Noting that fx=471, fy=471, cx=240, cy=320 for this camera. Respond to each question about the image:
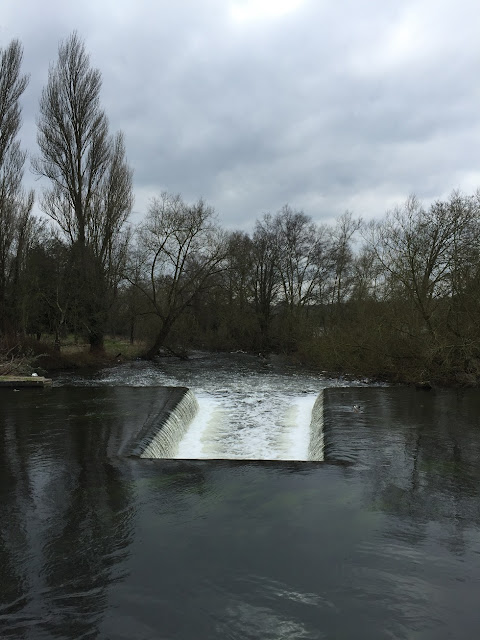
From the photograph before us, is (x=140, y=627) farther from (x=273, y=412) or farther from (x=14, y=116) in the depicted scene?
(x=14, y=116)

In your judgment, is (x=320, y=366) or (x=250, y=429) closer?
(x=250, y=429)

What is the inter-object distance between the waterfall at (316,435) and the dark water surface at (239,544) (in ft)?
1.53

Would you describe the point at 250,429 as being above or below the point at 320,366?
below

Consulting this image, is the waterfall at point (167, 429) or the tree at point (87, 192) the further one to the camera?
the tree at point (87, 192)

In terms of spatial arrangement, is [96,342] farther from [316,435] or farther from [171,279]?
[316,435]

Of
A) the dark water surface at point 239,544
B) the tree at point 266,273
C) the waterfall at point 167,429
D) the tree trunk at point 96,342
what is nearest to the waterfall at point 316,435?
the dark water surface at point 239,544

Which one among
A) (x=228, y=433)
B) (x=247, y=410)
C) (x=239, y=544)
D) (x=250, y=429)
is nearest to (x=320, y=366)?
(x=247, y=410)

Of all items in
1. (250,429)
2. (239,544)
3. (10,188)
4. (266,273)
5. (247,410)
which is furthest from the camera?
(266,273)

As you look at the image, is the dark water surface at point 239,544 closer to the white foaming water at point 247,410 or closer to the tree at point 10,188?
the white foaming water at point 247,410

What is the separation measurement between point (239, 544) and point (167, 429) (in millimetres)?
5083

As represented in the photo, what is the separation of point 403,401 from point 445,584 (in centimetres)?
968

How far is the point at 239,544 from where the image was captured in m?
Answer: 4.86

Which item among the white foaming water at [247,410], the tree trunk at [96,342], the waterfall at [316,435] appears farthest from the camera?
the tree trunk at [96,342]

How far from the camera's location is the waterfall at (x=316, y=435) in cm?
886
